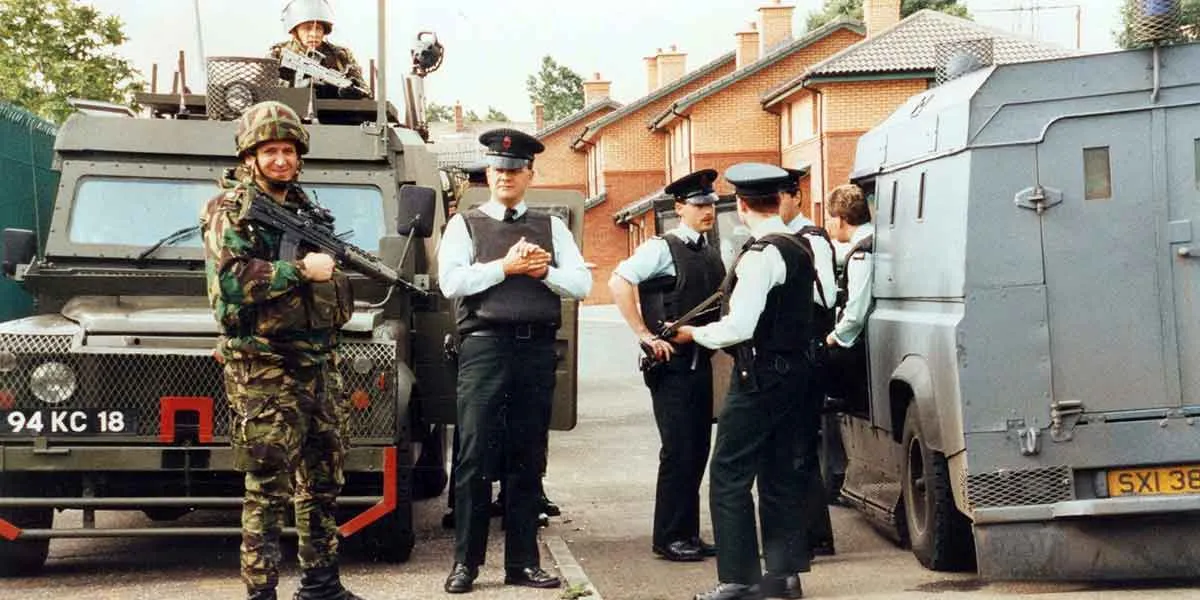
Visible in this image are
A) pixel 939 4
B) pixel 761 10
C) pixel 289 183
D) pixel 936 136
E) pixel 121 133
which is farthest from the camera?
pixel 939 4

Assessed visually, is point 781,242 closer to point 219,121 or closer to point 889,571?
point 889,571

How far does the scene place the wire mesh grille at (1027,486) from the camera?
7750 millimetres

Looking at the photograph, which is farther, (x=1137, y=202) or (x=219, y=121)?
(x=219, y=121)

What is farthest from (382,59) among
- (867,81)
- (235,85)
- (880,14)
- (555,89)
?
(555,89)

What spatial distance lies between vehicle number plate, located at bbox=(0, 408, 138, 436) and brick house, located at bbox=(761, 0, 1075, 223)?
3718 centimetres

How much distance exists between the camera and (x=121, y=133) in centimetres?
1002

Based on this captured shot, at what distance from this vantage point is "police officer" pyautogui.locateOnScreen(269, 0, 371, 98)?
11141 mm

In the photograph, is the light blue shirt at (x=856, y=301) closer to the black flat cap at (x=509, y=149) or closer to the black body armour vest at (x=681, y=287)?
the black body armour vest at (x=681, y=287)

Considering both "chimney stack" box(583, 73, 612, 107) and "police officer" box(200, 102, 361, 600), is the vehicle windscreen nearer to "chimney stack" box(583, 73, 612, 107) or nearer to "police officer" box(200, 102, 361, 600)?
"police officer" box(200, 102, 361, 600)

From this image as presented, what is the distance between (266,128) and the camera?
7.31 meters

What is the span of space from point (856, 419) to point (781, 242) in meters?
2.82

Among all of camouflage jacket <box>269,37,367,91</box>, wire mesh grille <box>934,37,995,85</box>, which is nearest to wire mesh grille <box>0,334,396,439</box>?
camouflage jacket <box>269,37,367,91</box>

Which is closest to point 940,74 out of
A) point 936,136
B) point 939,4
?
point 936,136

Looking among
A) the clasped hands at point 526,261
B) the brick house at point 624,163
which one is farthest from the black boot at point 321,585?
the brick house at point 624,163
